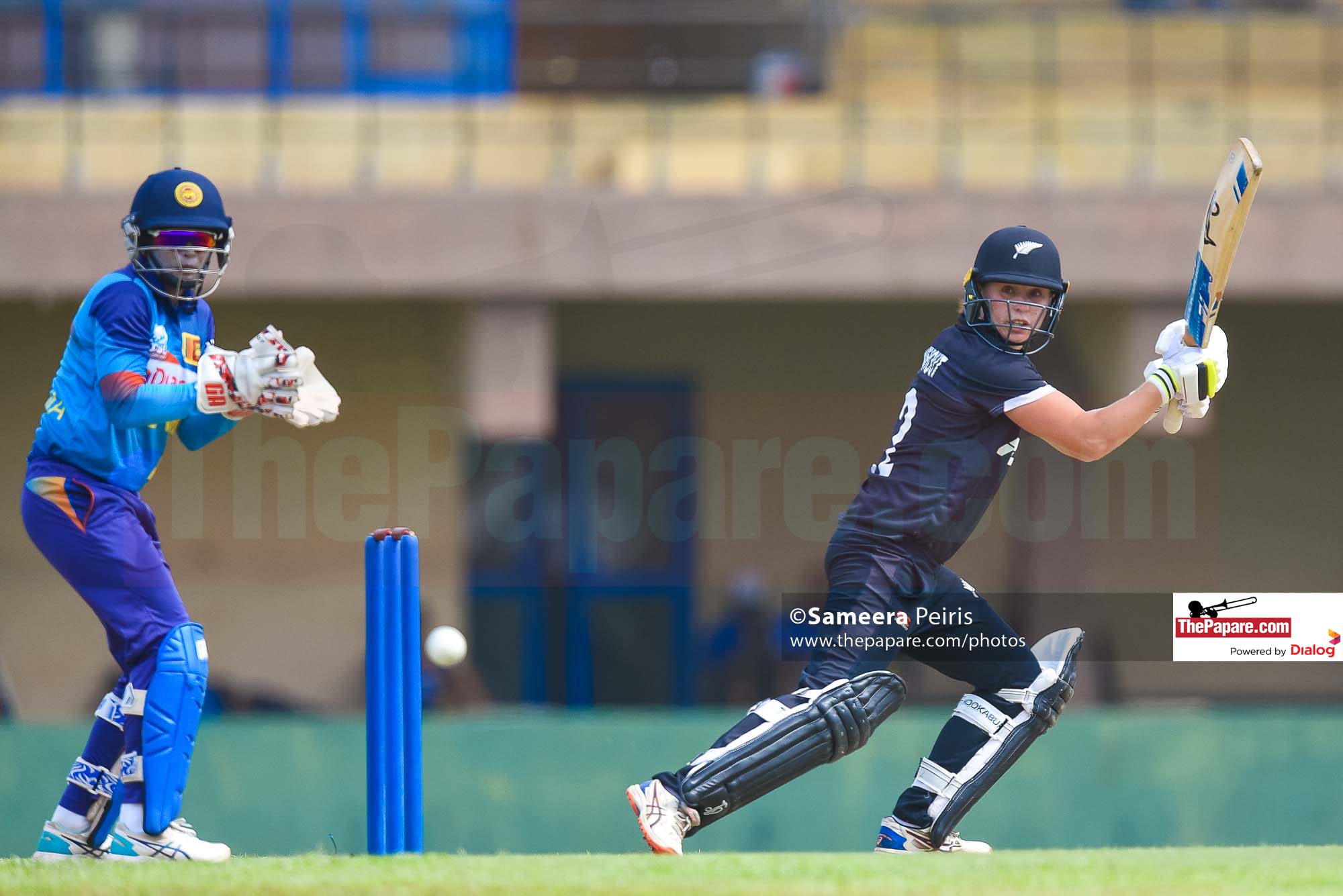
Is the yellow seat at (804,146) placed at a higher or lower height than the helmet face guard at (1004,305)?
→ higher

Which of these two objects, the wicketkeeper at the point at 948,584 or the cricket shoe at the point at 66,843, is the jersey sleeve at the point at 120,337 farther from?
the wicketkeeper at the point at 948,584

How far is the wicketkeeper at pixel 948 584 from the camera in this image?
4.91 metres

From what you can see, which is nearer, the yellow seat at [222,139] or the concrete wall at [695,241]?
the concrete wall at [695,241]

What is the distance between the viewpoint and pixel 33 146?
1230cm

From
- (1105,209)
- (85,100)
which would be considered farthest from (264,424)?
(1105,209)

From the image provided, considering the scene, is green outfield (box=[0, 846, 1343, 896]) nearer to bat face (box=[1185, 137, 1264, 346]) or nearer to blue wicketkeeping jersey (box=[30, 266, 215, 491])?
blue wicketkeeping jersey (box=[30, 266, 215, 491])

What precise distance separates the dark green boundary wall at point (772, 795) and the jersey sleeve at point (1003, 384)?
11.8 feet

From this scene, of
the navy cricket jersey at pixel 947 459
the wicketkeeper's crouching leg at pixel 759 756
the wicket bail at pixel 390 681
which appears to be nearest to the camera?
the wicket bail at pixel 390 681

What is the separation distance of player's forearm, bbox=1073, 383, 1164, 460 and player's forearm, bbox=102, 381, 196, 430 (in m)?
2.54

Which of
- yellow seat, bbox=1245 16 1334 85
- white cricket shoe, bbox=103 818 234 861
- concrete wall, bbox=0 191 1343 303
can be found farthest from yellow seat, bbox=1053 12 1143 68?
white cricket shoe, bbox=103 818 234 861

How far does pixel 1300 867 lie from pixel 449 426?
966 cm

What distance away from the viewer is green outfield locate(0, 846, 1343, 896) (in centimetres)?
409

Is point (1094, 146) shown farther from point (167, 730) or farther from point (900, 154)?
point (167, 730)

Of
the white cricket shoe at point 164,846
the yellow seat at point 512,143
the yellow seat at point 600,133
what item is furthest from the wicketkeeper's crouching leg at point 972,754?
the yellow seat at point 600,133
